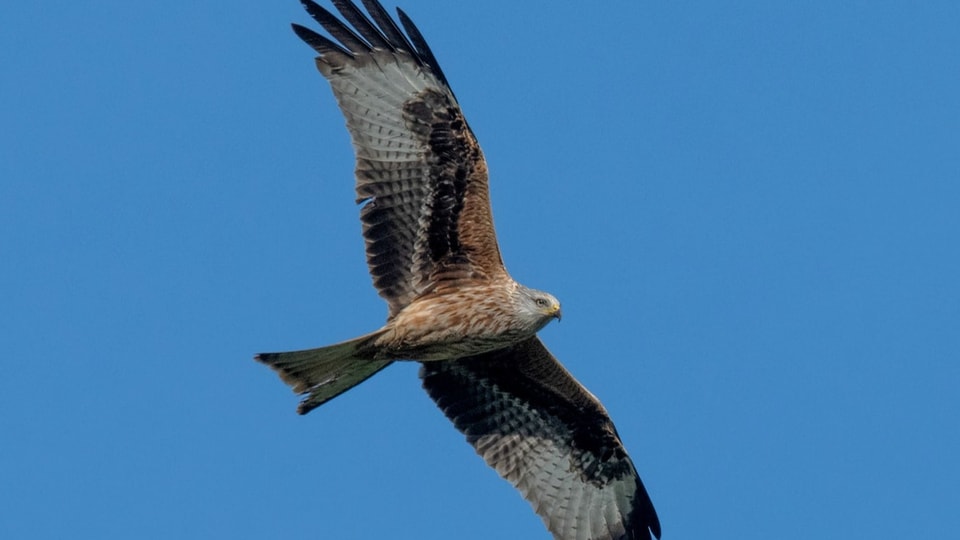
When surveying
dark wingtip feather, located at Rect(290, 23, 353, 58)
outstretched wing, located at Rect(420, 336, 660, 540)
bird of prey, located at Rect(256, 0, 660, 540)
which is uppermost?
dark wingtip feather, located at Rect(290, 23, 353, 58)

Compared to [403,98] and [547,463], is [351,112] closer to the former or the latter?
[403,98]

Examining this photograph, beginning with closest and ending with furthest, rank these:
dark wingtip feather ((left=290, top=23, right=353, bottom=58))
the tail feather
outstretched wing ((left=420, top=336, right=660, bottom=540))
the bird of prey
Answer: the tail feather
the bird of prey
dark wingtip feather ((left=290, top=23, right=353, bottom=58))
outstretched wing ((left=420, top=336, right=660, bottom=540))

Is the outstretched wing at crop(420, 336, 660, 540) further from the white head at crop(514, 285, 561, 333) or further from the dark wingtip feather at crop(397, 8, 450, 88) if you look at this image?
the dark wingtip feather at crop(397, 8, 450, 88)

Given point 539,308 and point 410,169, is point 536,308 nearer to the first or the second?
point 539,308

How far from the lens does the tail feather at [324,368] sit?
13219mm

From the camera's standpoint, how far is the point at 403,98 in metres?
13.8

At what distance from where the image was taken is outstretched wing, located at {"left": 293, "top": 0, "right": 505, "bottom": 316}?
13719 mm

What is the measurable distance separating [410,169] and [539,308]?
156 centimetres

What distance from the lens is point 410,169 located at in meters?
13.8

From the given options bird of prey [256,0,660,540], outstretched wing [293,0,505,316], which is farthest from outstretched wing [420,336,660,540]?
outstretched wing [293,0,505,316]

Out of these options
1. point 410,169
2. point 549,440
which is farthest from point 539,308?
point 549,440

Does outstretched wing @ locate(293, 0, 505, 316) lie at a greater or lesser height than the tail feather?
greater

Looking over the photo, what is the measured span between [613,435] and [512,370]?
105 centimetres

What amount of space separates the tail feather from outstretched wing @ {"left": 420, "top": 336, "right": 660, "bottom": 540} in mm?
1129
